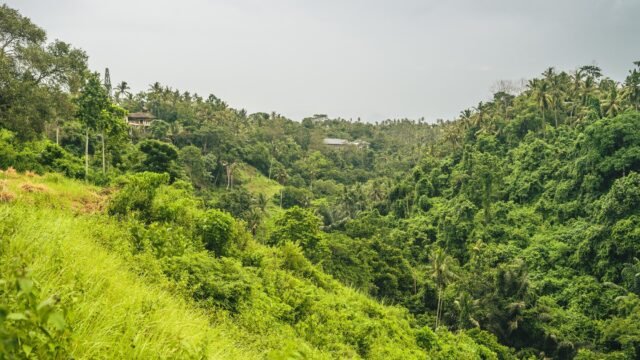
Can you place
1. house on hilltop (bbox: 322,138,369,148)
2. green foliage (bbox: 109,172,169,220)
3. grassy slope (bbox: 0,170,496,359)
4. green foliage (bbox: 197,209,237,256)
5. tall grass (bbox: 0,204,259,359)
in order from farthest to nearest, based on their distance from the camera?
house on hilltop (bbox: 322,138,369,148)
green foliage (bbox: 197,209,237,256)
green foliage (bbox: 109,172,169,220)
grassy slope (bbox: 0,170,496,359)
tall grass (bbox: 0,204,259,359)

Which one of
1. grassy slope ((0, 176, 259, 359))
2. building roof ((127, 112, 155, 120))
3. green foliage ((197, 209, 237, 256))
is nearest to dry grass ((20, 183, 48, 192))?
green foliage ((197, 209, 237, 256))

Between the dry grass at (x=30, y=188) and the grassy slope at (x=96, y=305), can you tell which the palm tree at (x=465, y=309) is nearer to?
the dry grass at (x=30, y=188)

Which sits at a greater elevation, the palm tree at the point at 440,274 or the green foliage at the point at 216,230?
the green foliage at the point at 216,230

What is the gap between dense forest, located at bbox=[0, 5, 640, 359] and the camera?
16.5 ft

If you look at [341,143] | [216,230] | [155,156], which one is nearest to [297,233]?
[155,156]

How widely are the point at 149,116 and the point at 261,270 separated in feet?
187

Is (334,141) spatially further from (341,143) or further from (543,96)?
(543,96)

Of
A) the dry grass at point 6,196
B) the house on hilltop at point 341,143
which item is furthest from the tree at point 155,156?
the house on hilltop at point 341,143

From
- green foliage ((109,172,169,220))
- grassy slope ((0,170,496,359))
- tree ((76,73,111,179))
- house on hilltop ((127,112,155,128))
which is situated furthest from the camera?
house on hilltop ((127,112,155,128))

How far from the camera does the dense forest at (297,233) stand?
5.03m

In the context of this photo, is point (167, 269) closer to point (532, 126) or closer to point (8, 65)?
point (8, 65)

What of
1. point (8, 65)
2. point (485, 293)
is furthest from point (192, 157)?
point (8, 65)

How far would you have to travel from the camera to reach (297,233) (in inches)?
1153

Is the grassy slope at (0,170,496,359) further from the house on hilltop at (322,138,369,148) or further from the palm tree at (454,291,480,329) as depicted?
the house on hilltop at (322,138,369,148)
